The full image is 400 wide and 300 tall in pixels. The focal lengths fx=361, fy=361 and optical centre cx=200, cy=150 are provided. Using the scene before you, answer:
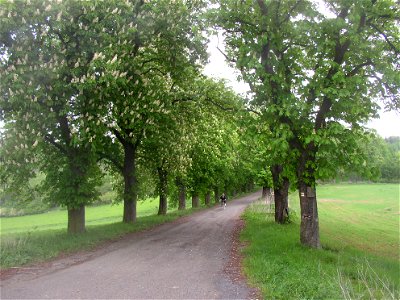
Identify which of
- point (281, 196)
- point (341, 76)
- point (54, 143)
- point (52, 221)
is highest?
point (341, 76)

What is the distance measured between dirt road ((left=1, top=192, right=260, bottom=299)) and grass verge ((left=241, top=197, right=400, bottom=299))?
2.62 ft

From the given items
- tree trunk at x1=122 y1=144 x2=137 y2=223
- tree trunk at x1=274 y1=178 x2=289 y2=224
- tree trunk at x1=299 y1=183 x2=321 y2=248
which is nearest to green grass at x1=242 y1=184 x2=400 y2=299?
tree trunk at x1=299 y1=183 x2=321 y2=248

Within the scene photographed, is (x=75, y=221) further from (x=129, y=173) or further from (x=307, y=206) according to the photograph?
(x=307, y=206)

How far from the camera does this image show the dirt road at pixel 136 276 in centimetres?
817

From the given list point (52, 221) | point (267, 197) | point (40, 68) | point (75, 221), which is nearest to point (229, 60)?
point (40, 68)

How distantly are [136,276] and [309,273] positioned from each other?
4.54 metres

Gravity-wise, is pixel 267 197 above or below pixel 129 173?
below

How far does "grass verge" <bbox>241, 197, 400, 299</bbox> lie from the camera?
775 centimetres

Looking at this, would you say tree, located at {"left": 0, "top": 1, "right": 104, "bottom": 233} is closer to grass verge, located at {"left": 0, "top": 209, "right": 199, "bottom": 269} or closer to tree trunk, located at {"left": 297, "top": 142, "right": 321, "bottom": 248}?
grass verge, located at {"left": 0, "top": 209, "right": 199, "bottom": 269}

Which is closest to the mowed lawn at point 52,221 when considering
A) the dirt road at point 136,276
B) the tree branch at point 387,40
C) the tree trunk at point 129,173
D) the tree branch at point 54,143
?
the tree trunk at point 129,173

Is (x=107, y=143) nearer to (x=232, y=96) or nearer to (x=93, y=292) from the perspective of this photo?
(x=232, y=96)

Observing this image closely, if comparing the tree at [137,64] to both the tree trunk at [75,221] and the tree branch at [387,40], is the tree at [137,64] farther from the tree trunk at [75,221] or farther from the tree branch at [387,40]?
the tree branch at [387,40]

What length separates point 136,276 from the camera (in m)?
9.66

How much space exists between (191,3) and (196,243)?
11011mm
